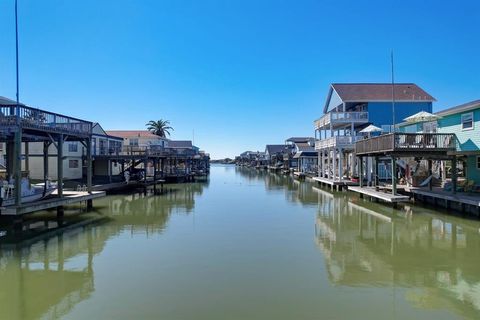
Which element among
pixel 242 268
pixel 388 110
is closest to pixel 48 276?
pixel 242 268

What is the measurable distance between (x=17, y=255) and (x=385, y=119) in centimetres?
3768

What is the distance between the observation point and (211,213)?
77.1 feet

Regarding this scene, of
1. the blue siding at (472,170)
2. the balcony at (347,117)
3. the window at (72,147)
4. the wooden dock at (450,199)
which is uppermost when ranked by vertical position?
the balcony at (347,117)

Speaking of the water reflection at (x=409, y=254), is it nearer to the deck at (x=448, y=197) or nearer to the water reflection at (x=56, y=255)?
the deck at (x=448, y=197)

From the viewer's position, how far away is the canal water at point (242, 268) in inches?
332

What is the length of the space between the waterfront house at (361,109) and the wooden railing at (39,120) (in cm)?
2491

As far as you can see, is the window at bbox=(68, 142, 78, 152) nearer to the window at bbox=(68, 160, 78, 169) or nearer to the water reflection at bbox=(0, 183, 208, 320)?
the window at bbox=(68, 160, 78, 169)

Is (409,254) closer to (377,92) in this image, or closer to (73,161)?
(377,92)

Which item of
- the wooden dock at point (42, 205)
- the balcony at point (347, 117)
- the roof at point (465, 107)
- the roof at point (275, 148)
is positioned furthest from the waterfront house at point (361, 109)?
the roof at point (275, 148)

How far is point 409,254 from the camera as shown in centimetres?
1323

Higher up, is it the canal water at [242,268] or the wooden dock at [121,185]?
the wooden dock at [121,185]

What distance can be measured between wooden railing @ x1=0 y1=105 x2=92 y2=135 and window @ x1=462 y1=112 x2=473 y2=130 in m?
22.3

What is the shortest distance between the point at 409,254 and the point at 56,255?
11942 mm

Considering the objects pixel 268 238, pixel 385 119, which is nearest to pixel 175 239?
pixel 268 238
